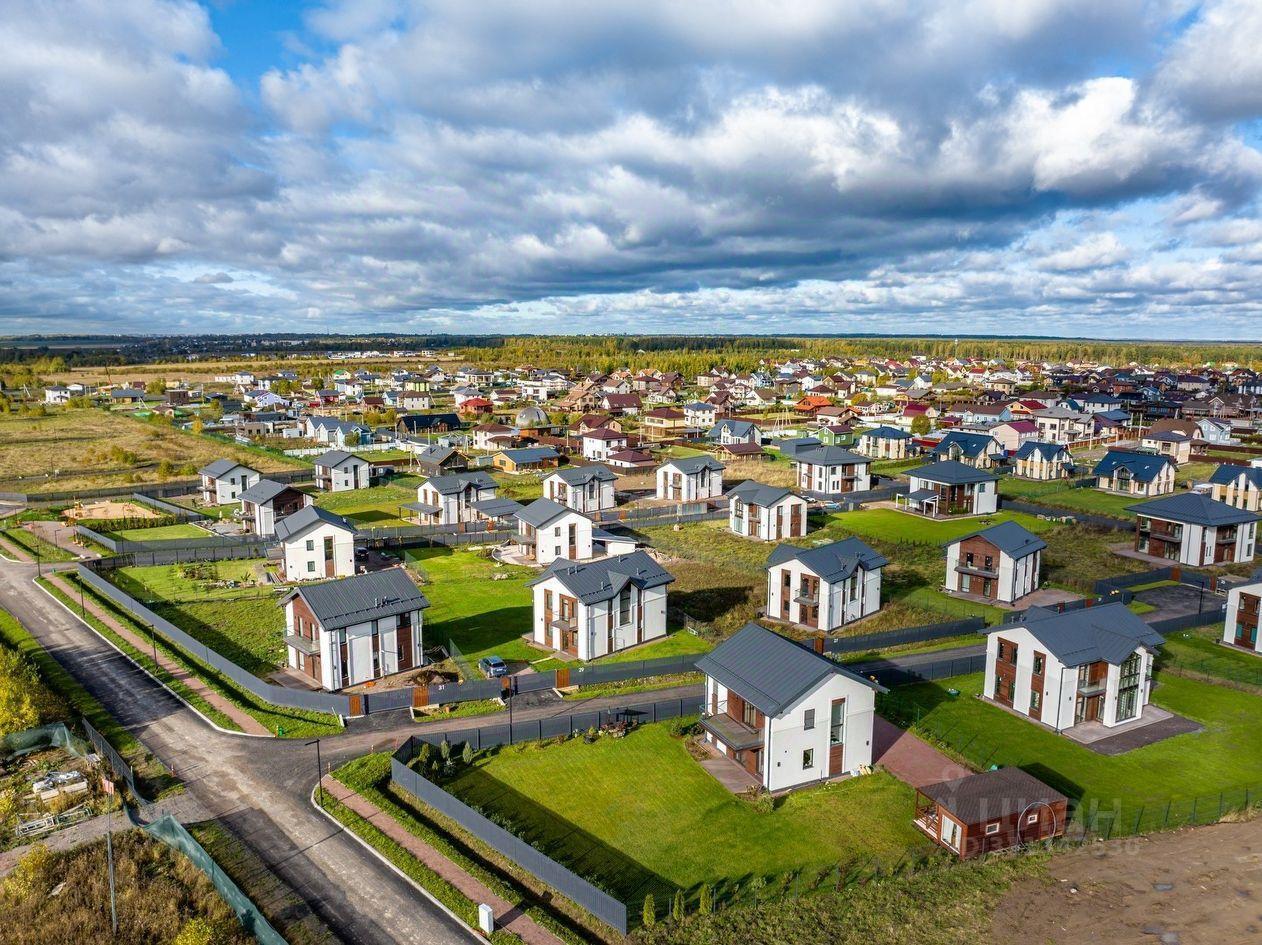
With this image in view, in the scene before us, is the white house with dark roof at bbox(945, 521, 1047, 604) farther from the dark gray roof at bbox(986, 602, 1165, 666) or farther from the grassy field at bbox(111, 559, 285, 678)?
the grassy field at bbox(111, 559, 285, 678)

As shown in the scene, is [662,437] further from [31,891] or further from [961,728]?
[31,891]

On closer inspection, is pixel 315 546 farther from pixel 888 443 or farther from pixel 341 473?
pixel 888 443

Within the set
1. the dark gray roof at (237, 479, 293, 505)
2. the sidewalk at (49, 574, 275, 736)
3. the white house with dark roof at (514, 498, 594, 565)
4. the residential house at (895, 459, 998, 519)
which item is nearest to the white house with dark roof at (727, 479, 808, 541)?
the white house with dark roof at (514, 498, 594, 565)

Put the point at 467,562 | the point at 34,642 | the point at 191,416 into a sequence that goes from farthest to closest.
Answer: the point at 191,416 → the point at 467,562 → the point at 34,642

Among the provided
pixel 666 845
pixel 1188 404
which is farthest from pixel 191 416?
pixel 1188 404

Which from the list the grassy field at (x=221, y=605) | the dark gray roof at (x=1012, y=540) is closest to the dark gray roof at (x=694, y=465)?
the dark gray roof at (x=1012, y=540)

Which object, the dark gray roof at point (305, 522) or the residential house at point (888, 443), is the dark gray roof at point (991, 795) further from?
the residential house at point (888, 443)

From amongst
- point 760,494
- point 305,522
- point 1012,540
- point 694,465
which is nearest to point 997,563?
point 1012,540
